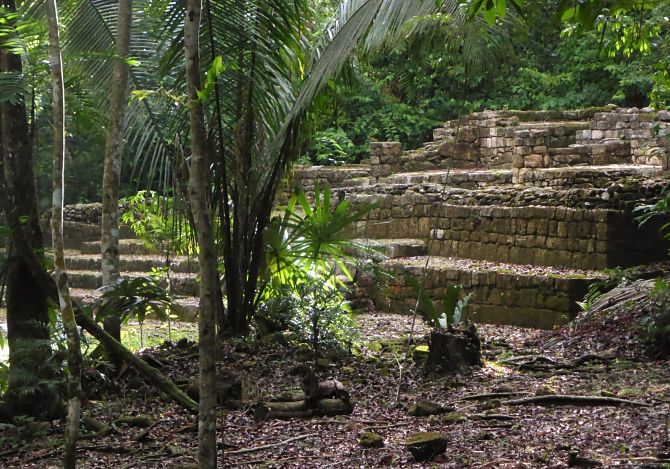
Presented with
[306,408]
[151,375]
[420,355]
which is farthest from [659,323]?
[151,375]

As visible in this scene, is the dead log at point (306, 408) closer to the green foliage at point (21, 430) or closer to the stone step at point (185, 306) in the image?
the green foliage at point (21, 430)

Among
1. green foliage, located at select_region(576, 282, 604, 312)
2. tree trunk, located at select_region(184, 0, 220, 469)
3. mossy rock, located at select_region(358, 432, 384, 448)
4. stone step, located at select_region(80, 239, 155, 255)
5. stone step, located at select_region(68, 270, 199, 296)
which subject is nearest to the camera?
tree trunk, located at select_region(184, 0, 220, 469)

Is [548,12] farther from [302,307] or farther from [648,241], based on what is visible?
[302,307]

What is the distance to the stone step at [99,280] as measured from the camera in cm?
1251

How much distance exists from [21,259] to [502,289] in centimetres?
558

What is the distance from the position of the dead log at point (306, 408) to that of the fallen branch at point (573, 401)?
3.04ft

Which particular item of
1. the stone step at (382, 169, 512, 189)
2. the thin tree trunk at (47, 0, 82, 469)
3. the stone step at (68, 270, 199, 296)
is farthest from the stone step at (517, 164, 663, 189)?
the thin tree trunk at (47, 0, 82, 469)

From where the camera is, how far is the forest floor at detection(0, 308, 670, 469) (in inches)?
167

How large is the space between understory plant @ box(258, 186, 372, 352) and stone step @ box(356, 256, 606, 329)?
1.47 metres

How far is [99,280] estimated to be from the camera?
1376cm

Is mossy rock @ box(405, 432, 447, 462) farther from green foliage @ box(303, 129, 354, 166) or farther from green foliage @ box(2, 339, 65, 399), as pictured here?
green foliage @ box(303, 129, 354, 166)

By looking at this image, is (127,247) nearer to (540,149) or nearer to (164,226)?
(164,226)

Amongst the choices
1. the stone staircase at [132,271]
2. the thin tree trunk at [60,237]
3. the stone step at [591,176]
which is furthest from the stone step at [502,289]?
the thin tree trunk at [60,237]

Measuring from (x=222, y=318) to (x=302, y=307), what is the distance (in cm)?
62
